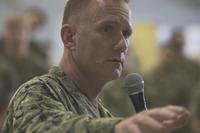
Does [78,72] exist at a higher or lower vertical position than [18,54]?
higher

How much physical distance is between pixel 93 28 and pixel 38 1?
9.02 m

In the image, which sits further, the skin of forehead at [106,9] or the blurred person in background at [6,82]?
the blurred person in background at [6,82]

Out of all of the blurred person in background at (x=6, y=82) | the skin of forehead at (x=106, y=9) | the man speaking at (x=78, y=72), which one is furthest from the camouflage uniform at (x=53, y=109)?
the blurred person in background at (x=6, y=82)

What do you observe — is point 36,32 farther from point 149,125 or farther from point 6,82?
point 149,125

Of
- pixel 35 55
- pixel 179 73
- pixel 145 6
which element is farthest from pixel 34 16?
pixel 145 6

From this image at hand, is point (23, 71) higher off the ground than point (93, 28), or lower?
lower

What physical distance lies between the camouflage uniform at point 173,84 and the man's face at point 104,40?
10.3ft

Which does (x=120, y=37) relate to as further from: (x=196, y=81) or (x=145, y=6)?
(x=145, y=6)

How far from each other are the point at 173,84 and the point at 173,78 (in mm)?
69

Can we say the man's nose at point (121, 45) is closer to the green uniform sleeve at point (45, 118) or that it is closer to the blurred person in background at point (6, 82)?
the green uniform sleeve at point (45, 118)

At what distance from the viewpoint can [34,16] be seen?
251 inches

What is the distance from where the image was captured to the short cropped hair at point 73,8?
2162 mm

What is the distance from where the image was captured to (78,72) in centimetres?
219

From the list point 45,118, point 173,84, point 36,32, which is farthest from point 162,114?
point 36,32
